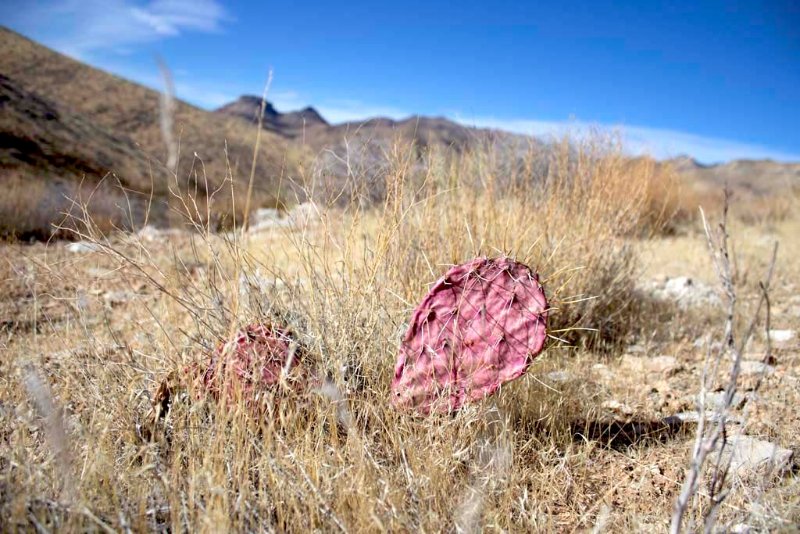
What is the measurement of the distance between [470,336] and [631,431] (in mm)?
913

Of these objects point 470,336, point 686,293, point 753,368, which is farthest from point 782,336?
point 470,336

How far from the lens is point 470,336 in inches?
67.6

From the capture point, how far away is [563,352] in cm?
275

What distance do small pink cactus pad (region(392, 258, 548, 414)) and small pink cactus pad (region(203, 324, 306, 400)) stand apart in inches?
15.0

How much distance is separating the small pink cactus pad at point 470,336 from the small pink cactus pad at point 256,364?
1.25 feet

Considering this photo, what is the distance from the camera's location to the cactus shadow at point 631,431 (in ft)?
6.42

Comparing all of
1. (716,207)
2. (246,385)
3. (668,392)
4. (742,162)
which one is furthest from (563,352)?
(742,162)

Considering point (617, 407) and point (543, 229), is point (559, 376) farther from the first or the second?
point (543, 229)

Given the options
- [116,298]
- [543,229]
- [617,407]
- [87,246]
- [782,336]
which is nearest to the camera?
[87,246]

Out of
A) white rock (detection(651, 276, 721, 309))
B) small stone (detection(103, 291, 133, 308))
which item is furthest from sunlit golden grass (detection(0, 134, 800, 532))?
white rock (detection(651, 276, 721, 309))

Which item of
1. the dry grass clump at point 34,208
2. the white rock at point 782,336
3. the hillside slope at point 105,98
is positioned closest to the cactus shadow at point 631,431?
the white rock at point 782,336

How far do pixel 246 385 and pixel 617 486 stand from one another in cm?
126

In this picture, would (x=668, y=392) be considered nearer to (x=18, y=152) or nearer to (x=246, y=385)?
(x=246, y=385)

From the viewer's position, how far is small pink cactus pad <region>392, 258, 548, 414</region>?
1.65 m
